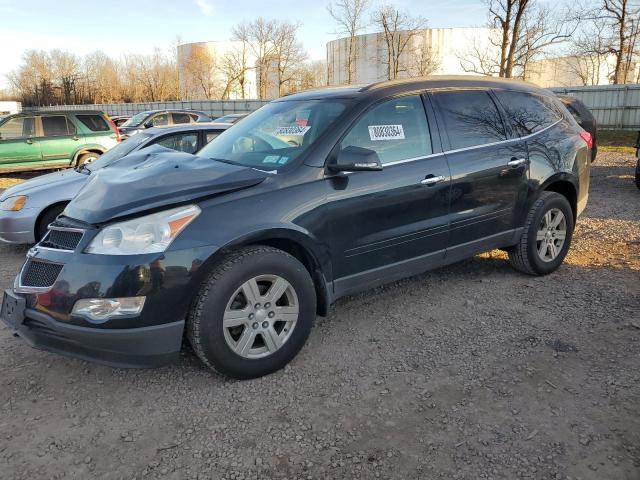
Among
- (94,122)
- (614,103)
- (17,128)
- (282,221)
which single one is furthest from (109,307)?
(614,103)

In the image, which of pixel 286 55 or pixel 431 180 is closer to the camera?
pixel 431 180

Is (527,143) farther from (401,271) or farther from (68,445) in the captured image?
(68,445)

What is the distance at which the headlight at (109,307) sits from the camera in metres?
2.66

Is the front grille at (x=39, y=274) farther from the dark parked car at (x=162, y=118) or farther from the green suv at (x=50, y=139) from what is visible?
the dark parked car at (x=162, y=118)

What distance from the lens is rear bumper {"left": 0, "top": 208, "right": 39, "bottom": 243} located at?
5.71 m

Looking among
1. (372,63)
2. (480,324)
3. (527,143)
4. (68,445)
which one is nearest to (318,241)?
(480,324)

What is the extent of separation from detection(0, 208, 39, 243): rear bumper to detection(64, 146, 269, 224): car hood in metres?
2.85

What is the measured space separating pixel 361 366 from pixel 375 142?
5.13 feet

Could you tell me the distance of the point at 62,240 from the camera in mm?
2949

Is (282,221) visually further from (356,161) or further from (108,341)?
(108,341)

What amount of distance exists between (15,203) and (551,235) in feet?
19.3

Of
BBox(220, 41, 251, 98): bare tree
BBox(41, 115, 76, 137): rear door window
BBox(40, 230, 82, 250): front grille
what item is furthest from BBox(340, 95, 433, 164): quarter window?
BBox(220, 41, 251, 98): bare tree

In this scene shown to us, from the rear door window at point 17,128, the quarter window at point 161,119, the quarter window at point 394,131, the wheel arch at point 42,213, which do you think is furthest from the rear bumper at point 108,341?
the quarter window at point 161,119

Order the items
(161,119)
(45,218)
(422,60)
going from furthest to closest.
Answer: (422,60) < (161,119) < (45,218)
